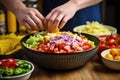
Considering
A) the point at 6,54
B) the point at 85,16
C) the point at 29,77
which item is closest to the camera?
the point at 29,77

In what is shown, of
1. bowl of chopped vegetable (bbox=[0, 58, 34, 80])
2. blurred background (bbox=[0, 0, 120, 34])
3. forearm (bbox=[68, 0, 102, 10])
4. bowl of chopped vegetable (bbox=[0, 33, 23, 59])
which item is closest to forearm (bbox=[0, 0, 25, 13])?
bowl of chopped vegetable (bbox=[0, 33, 23, 59])

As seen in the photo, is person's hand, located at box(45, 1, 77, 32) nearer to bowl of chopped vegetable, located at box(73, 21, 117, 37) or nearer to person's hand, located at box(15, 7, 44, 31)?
person's hand, located at box(15, 7, 44, 31)

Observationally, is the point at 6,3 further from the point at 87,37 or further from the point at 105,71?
the point at 105,71

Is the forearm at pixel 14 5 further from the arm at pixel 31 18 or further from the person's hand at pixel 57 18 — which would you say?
the person's hand at pixel 57 18

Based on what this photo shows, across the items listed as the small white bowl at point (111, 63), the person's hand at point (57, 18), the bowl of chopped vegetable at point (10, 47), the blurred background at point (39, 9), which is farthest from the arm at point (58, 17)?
the blurred background at point (39, 9)

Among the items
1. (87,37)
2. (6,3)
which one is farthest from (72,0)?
(6,3)

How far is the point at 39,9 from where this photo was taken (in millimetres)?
3420

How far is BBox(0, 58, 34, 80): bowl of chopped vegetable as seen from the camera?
4.52 feet

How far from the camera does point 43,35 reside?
1.82m

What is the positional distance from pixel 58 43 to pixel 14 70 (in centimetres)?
33

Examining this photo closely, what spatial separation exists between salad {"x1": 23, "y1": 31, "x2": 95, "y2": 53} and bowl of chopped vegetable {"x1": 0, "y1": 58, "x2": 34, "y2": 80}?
181mm

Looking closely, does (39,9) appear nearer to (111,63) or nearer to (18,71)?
(111,63)

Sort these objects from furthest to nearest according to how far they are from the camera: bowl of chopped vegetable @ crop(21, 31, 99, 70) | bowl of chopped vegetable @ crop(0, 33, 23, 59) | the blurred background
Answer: the blurred background → bowl of chopped vegetable @ crop(0, 33, 23, 59) → bowl of chopped vegetable @ crop(21, 31, 99, 70)

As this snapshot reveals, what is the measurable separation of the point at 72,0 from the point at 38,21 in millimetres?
430
